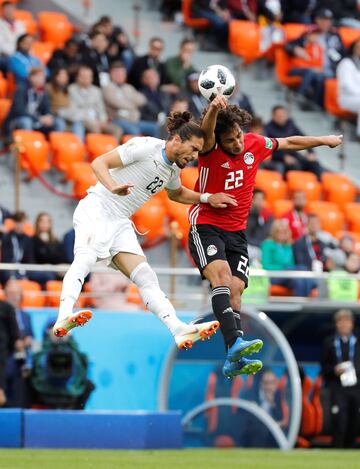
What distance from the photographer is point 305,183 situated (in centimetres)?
2138

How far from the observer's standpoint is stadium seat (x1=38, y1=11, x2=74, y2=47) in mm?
22422

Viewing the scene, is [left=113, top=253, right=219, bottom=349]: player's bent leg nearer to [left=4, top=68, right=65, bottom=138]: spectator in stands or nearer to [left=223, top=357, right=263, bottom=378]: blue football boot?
[left=223, top=357, right=263, bottom=378]: blue football boot

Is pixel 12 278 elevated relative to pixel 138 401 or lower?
elevated

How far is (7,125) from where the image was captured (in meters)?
19.6

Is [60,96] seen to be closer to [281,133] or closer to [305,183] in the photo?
[281,133]

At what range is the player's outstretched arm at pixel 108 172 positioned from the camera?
37.9 ft

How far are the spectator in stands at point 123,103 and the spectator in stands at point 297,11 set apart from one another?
5131mm

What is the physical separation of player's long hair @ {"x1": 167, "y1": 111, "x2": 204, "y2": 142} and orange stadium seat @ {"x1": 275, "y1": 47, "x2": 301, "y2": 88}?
1221 centimetres

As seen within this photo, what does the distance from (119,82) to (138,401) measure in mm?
5265

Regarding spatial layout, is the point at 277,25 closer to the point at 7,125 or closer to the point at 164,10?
the point at 164,10

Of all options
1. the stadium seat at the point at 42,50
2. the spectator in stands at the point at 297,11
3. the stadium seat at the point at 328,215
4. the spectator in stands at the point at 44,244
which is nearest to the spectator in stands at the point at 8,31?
the stadium seat at the point at 42,50
